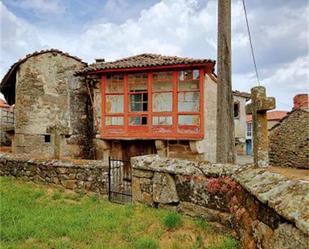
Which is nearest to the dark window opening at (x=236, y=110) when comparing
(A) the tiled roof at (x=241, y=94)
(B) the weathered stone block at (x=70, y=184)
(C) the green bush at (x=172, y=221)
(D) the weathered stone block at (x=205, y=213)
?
(A) the tiled roof at (x=241, y=94)

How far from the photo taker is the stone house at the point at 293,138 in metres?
17.8

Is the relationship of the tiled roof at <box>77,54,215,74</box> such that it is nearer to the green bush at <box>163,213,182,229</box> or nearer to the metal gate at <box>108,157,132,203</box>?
the metal gate at <box>108,157,132,203</box>

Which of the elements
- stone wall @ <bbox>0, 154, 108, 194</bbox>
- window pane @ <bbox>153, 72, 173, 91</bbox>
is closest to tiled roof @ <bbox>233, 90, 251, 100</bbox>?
window pane @ <bbox>153, 72, 173, 91</bbox>

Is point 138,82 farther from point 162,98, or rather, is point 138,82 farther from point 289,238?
point 289,238

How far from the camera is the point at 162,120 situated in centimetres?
1281

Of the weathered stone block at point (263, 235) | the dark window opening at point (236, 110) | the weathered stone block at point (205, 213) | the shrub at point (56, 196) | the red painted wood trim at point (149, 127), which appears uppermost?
the dark window opening at point (236, 110)

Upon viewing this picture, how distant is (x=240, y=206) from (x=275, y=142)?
57.4 feet

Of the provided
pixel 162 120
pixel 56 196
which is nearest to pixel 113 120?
pixel 162 120

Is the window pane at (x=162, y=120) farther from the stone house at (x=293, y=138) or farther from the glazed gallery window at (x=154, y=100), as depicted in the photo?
the stone house at (x=293, y=138)

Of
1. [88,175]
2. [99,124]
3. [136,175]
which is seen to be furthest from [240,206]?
[99,124]

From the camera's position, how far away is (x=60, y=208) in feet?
18.9

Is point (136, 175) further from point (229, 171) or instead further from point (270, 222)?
point (270, 222)

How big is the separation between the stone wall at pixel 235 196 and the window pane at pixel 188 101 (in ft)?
23.4

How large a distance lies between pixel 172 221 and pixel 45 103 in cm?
1186
